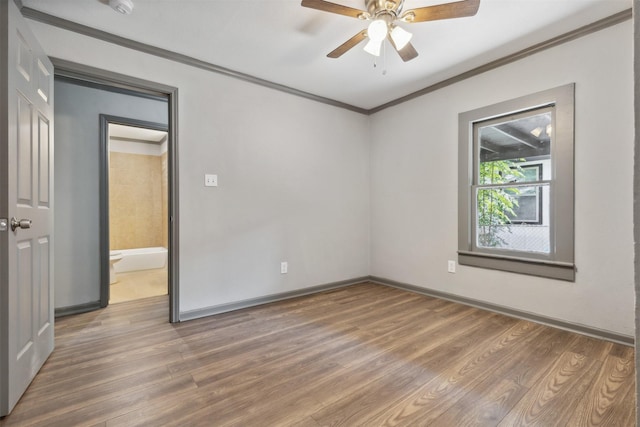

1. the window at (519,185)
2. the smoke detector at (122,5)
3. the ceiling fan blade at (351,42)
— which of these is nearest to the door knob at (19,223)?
the smoke detector at (122,5)

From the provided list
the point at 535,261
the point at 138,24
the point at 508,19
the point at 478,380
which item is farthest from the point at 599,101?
the point at 138,24

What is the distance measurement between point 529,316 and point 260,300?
2.55 metres

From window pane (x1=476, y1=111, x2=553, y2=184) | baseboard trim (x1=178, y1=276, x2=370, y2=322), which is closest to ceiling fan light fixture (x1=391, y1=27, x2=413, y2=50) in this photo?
window pane (x1=476, y1=111, x2=553, y2=184)

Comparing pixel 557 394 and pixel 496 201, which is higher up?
pixel 496 201

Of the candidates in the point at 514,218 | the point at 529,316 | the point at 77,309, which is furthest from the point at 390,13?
→ the point at 77,309

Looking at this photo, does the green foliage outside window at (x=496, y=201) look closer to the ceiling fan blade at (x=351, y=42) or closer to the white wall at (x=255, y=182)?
the white wall at (x=255, y=182)

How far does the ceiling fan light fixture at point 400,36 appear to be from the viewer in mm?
1905

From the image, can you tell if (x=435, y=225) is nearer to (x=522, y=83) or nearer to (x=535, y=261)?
(x=535, y=261)

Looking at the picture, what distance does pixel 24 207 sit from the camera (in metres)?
1.60

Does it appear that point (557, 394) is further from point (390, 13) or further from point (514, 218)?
point (390, 13)

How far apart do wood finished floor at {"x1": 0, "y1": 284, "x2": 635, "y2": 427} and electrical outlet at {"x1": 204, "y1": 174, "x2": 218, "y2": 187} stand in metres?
1.26

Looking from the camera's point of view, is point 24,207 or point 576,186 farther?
point 576,186

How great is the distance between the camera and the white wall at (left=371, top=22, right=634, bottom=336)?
2102mm

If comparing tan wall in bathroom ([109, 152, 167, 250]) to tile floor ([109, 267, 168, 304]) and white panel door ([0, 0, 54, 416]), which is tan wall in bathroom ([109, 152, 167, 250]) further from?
white panel door ([0, 0, 54, 416])
